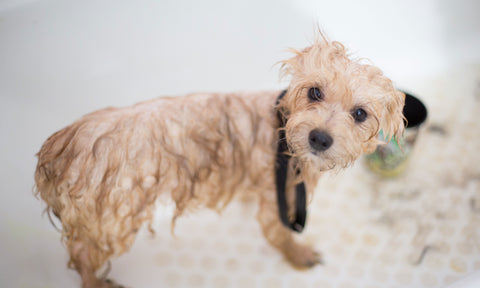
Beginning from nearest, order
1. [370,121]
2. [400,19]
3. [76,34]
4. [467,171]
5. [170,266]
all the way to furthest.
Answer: [370,121], [76,34], [170,266], [400,19], [467,171]

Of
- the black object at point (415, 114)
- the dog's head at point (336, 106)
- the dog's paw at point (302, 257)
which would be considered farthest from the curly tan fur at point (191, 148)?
the black object at point (415, 114)

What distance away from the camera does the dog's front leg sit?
161cm

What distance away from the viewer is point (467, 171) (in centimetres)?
205

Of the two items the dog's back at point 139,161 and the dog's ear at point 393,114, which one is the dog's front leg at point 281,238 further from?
the dog's ear at point 393,114

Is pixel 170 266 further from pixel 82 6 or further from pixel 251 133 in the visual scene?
pixel 82 6

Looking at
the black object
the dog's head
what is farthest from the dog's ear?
the black object

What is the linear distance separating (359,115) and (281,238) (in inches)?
35.0

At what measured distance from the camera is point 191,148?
1326 mm

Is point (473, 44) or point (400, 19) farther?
point (473, 44)

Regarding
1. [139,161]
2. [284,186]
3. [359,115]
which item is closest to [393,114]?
[359,115]

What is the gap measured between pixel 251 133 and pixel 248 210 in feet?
2.33

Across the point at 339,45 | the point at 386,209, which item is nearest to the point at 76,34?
the point at 339,45

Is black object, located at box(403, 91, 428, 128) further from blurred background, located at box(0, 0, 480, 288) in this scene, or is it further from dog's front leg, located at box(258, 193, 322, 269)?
dog's front leg, located at box(258, 193, 322, 269)

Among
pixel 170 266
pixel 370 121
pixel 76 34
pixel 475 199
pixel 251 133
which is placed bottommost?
pixel 170 266
